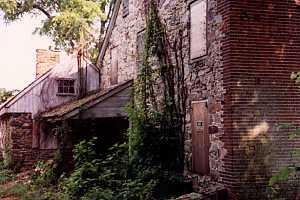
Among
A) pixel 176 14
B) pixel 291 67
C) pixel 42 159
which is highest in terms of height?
pixel 176 14

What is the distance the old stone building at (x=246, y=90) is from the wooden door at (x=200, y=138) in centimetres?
2

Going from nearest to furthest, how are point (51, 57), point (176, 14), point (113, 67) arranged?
1. point (176, 14)
2. point (113, 67)
3. point (51, 57)

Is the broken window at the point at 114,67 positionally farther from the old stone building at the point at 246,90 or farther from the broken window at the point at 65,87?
the old stone building at the point at 246,90

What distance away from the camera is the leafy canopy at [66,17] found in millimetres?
24594

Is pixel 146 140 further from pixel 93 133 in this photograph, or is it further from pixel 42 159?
pixel 42 159

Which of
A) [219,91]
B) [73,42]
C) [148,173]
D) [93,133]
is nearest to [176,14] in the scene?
[219,91]

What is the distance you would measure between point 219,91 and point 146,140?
9.79 ft

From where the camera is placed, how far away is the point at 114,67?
66.7ft

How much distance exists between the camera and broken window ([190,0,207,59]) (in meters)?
12.4

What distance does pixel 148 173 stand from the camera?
509 inches

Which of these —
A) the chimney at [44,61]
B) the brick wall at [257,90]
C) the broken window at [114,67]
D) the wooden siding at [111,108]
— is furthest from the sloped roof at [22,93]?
Result: the brick wall at [257,90]

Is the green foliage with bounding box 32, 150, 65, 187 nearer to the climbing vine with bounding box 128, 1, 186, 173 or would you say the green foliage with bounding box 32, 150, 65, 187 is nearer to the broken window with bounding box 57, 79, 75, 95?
the climbing vine with bounding box 128, 1, 186, 173

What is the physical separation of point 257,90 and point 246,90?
269mm

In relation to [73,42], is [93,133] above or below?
below
